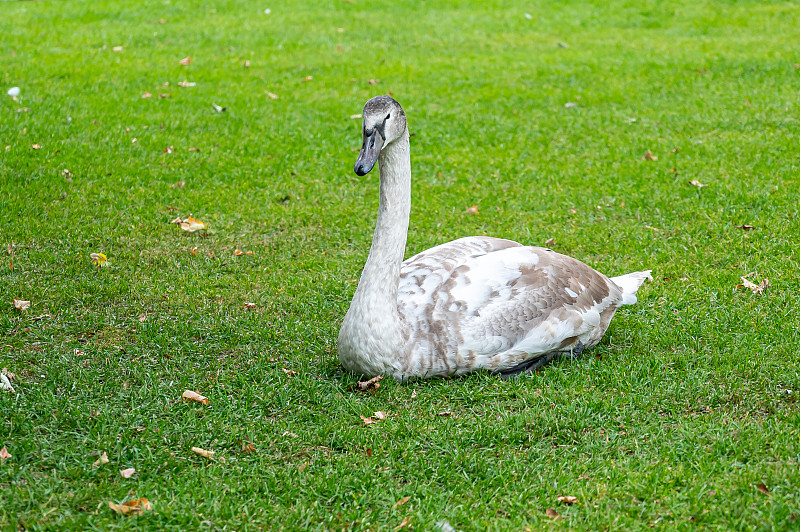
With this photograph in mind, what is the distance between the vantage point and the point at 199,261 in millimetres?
6520

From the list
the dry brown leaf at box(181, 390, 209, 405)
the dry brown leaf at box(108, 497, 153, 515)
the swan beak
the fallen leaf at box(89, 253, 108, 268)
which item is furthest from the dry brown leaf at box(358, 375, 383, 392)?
the fallen leaf at box(89, 253, 108, 268)

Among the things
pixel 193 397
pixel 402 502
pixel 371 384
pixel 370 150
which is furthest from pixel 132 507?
pixel 370 150

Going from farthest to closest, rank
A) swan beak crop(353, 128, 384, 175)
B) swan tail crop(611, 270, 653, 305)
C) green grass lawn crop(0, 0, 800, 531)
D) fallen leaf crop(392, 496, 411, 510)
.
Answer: swan tail crop(611, 270, 653, 305) < swan beak crop(353, 128, 384, 175) < green grass lawn crop(0, 0, 800, 531) < fallen leaf crop(392, 496, 411, 510)

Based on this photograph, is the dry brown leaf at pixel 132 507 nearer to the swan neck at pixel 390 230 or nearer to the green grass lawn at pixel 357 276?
the green grass lawn at pixel 357 276

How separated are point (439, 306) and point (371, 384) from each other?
592 mm

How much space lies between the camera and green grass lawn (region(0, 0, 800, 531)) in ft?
12.2

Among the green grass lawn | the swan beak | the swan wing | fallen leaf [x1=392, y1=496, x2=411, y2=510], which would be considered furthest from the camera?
the swan wing

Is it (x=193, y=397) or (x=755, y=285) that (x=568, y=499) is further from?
(x=755, y=285)

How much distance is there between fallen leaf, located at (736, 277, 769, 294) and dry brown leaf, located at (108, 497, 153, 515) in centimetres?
436

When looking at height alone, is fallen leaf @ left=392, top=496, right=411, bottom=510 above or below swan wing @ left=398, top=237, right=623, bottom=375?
below

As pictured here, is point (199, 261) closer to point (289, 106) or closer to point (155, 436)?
point (155, 436)

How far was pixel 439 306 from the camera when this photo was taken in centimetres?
462

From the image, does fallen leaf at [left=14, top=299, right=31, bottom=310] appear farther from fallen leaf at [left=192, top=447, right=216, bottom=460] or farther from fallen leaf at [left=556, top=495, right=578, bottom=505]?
fallen leaf at [left=556, top=495, right=578, bottom=505]

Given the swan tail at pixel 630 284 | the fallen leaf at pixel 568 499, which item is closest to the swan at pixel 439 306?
the swan tail at pixel 630 284
